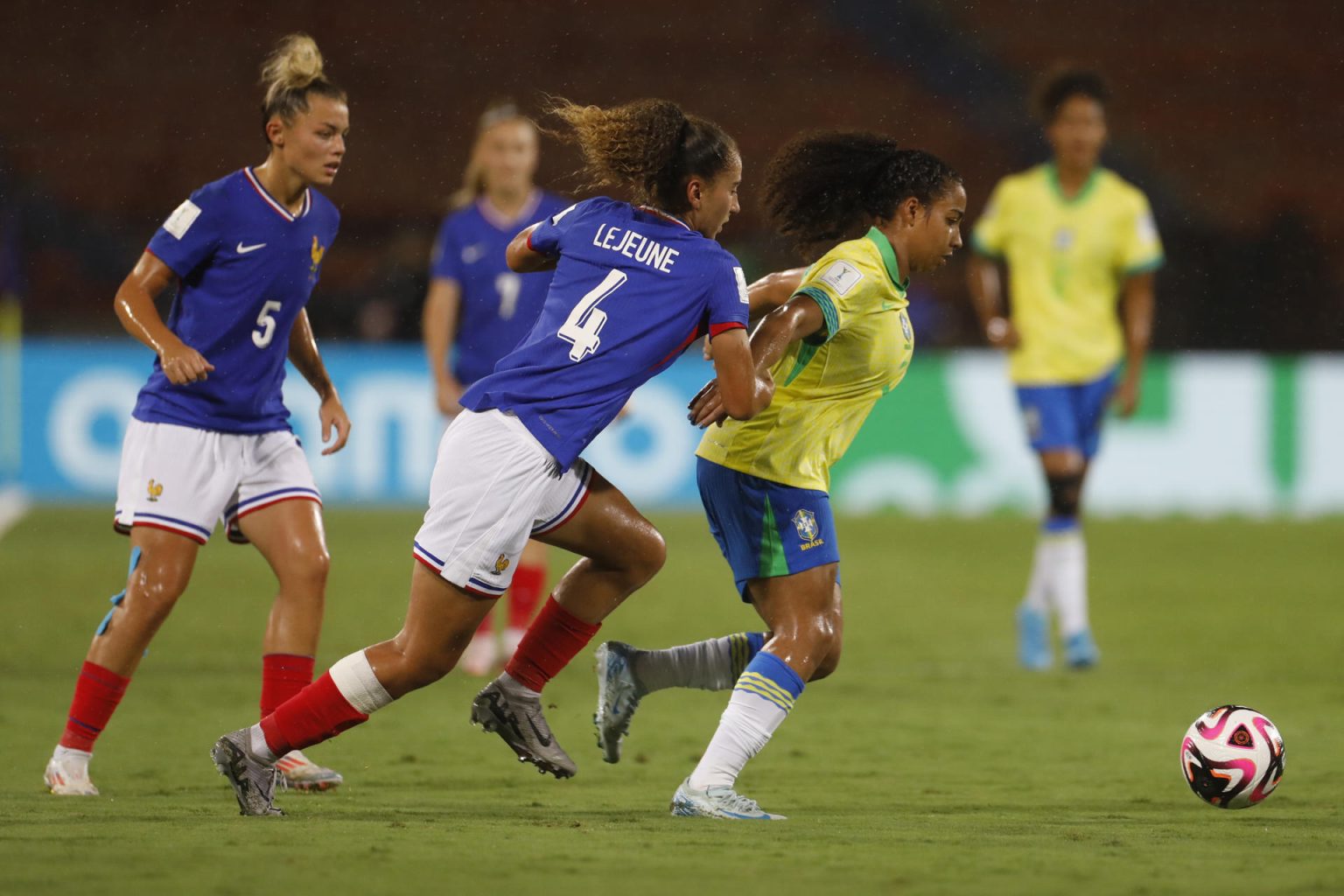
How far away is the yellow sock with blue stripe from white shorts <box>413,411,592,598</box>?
708 millimetres

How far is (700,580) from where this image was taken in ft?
36.9

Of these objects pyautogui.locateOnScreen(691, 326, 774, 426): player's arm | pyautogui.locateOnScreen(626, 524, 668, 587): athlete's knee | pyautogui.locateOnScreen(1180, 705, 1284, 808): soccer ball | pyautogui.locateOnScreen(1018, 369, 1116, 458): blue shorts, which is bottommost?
pyautogui.locateOnScreen(1180, 705, 1284, 808): soccer ball

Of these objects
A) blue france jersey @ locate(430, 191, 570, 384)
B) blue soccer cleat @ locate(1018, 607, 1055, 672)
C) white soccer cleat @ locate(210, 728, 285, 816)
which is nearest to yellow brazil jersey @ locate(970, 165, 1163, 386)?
blue soccer cleat @ locate(1018, 607, 1055, 672)

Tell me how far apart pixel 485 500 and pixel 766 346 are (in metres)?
0.84

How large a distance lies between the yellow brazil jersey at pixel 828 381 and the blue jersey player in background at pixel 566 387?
15.6 inches

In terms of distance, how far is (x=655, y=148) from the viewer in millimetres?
4723

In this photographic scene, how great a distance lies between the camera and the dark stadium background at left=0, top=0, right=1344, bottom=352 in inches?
666

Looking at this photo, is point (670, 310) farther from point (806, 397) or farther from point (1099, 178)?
point (1099, 178)

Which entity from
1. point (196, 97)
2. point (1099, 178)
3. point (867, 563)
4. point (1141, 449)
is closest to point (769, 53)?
point (196, 97)

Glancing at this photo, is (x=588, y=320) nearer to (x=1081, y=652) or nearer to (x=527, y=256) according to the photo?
(x=527, y=256)

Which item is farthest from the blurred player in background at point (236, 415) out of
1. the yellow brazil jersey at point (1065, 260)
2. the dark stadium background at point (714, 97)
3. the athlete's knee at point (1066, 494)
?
the dark stadium background at point (714, 97)

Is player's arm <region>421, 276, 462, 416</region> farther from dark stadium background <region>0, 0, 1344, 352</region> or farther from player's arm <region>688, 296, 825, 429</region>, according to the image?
dark stadium background <region>0, 0, 1344, 352</region>

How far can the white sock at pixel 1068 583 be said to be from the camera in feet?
27.3

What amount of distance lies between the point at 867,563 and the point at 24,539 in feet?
19.3
